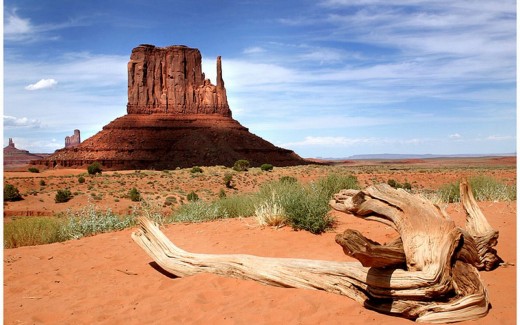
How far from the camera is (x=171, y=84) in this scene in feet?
315

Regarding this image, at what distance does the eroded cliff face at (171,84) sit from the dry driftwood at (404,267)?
89.4 meters

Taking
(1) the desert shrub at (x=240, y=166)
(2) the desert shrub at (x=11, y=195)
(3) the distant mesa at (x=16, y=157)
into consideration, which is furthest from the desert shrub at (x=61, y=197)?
(3) the distant mesa at (x=16, y=157)

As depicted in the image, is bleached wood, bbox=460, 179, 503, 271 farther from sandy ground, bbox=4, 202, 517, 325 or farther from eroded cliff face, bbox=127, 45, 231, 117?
eroded cliff face, bbox=127, 45, 231, 117

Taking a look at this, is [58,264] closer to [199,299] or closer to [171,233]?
[171,233]

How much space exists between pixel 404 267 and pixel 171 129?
81.3 metres

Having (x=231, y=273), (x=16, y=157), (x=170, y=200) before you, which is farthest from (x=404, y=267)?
(x=16, y=157)

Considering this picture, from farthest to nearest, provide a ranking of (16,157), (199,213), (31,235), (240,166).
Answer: (16,157), (240,166), (199,213), (31,235)

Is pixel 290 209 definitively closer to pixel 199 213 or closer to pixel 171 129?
pixel 199 213

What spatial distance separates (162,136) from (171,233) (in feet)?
240

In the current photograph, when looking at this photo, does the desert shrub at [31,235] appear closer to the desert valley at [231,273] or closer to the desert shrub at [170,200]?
the desert valley at [231,273]

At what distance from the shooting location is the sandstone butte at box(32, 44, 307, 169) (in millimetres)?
75125

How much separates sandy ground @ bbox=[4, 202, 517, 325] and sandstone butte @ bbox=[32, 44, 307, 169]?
205 ft

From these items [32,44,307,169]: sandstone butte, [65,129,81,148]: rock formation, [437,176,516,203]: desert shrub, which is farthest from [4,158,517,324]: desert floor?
[65,129,81,148]: rock formation

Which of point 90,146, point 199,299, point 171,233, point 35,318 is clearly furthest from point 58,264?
point 90,146
